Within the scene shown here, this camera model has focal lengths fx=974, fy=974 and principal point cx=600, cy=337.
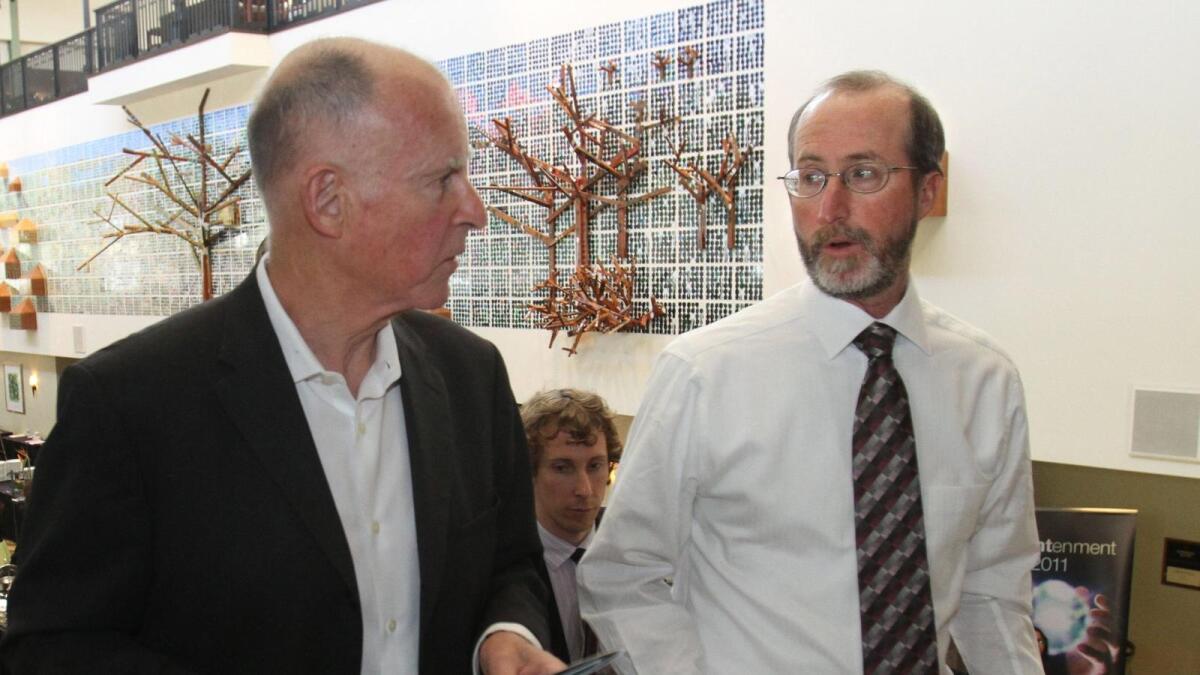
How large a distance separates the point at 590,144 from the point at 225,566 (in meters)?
3.89

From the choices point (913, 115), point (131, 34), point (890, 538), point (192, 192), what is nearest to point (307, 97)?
point (913, 115)

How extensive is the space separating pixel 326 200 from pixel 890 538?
3.70ft

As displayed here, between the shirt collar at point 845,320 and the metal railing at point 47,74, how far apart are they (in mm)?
9645

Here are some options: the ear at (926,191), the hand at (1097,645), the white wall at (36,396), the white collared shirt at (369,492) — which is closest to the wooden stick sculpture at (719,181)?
the hand at (1097,645)

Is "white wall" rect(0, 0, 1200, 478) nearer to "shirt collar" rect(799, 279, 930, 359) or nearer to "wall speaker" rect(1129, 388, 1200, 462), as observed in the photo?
"wall speaker" rect(1129, 388, 1200, 462)

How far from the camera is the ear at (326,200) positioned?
1426mm

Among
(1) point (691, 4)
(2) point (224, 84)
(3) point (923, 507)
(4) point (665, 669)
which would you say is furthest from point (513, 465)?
(2) point (224, 84)

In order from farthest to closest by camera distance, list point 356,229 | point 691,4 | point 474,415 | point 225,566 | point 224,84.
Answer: point 224,84, point 691,4, point 474,415, point 356,229, point 225,566

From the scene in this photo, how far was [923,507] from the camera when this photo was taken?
5.90ft

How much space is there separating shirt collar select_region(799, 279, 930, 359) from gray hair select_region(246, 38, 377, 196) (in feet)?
2.99

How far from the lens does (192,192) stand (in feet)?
27.3

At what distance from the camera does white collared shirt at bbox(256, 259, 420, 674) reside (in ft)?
4.76

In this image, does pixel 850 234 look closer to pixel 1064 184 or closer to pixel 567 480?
pixel 567 480

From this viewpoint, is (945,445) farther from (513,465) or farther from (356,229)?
(356,229)
